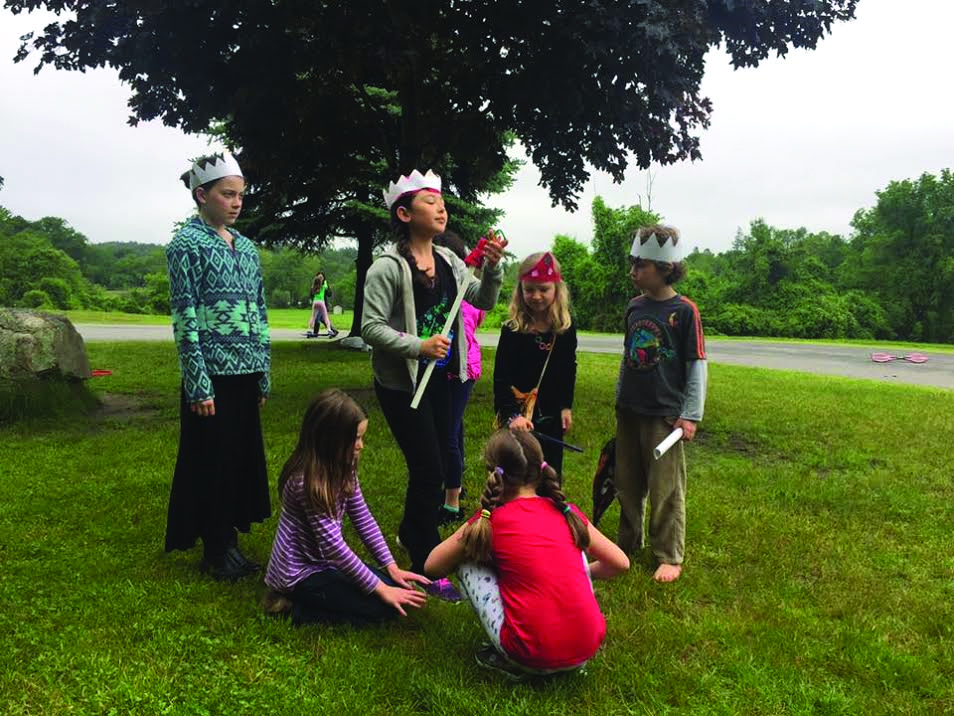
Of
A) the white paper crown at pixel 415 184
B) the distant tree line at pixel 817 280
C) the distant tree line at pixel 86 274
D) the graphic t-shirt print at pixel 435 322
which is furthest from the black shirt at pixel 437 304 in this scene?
the distant tree line at pixel 86 274

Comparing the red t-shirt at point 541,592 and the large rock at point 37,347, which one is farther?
the large rock at point 37,347

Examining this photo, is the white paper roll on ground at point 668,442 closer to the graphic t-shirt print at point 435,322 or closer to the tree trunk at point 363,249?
the graphic t-shirt print at point 435,322

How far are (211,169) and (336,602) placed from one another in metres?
2.21

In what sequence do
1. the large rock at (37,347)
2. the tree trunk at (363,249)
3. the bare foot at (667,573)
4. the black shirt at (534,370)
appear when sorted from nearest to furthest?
1. the bare foot at (667,573)
2. the black shirt at (534,370)
3. the large rock at (37,347)
4. the tree trunk at (363,249)

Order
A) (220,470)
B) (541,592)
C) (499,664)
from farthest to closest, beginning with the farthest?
(220,470), (499,664), (541,592)

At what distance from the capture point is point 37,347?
790cm

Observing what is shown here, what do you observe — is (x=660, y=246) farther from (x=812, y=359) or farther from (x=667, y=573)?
(x=812, y=359)

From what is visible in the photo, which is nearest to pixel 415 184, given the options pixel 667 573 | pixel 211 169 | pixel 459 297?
pixel 459 297

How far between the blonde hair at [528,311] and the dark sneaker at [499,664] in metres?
1.83

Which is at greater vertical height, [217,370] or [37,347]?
[217,370]

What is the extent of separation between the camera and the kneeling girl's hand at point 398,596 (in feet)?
10.3

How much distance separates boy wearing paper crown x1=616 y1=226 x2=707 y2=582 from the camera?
12.6ft

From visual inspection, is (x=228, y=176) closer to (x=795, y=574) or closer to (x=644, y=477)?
(x=644, y=477)

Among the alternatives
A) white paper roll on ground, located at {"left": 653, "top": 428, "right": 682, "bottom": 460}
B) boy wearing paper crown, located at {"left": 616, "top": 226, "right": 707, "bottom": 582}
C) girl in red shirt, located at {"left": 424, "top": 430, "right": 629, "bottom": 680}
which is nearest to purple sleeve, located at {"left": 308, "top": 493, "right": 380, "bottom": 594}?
girl in red shirt, located at {"left": 424, "top": 430, "right": 629, "bottom": 680}
